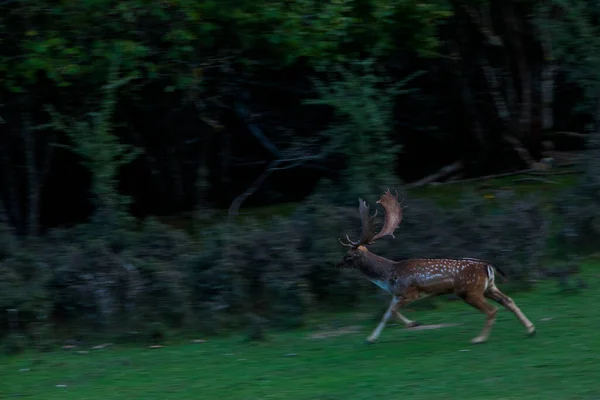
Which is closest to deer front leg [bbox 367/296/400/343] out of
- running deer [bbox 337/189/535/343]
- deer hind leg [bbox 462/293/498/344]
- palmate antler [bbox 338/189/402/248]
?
running deer [bbox 337/189/535/343]

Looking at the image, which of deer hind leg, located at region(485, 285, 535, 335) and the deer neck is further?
the deer neck

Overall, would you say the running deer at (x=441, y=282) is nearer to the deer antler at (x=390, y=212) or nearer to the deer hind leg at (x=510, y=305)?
the deer hind leg at (x=510, y=305)

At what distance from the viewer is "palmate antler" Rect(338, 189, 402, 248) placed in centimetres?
1104

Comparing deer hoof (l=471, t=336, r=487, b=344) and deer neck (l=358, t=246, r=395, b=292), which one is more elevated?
deer neck (l=358, t=246, r=395, b=292)

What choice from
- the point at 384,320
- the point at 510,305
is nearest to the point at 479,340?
the point at 510,305

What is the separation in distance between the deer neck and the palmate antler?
0.22 m

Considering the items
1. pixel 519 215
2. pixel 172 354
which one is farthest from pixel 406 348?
pixel 519 215

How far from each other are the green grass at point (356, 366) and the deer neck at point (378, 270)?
653mm

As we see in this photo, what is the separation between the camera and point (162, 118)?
1758 cm

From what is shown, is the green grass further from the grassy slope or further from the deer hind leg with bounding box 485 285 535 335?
the deer hind leg with bounding box 485 285 535 335

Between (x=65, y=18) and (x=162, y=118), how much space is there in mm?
4111

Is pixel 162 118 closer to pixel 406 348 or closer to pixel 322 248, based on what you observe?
pixel 322 248

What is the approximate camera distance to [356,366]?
30.8 feet

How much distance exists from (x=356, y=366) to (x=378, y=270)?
155 cm
